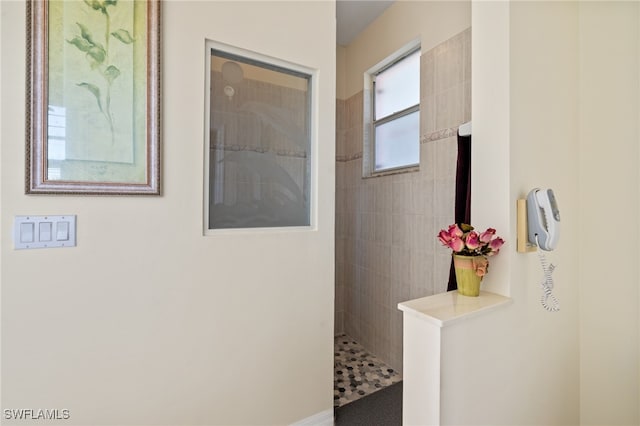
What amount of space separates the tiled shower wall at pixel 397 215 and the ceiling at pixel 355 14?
1.96ft

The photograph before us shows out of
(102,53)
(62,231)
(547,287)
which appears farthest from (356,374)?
(102,53)

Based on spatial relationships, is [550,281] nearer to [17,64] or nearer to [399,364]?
[399,364]

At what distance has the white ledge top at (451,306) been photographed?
0.95 m

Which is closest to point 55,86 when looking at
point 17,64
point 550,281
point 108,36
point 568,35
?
point 17,64

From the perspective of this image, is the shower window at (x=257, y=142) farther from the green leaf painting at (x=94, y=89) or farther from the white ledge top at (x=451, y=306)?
the white ledge top at (x=451, y=306)

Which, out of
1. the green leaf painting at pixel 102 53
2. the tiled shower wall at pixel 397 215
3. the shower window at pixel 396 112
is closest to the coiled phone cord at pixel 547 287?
the tiled shower wall at pixel 397 215

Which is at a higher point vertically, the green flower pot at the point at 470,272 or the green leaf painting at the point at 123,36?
the green leaf painting at the point at 123,36

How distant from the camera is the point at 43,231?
1.12 m

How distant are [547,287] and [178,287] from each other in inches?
62.2

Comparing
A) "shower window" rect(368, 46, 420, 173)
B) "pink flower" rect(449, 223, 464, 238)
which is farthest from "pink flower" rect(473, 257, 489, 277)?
"shower window" rect(368, 46, 420, 173)

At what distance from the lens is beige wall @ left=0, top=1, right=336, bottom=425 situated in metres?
1.11

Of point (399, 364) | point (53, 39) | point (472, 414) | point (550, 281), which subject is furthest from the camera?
point (399, 364)

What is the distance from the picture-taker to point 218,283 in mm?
1463

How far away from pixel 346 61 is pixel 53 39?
2584 millimetres
